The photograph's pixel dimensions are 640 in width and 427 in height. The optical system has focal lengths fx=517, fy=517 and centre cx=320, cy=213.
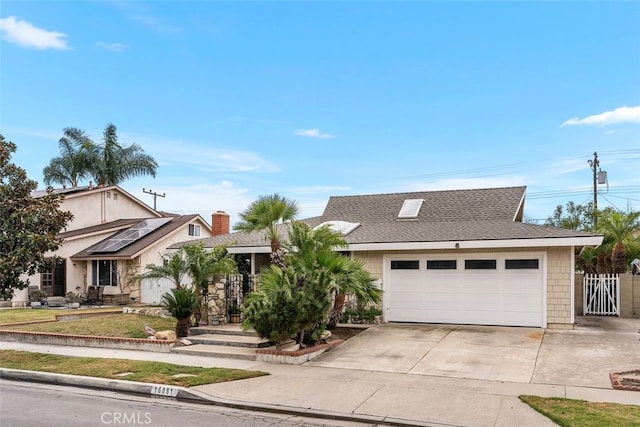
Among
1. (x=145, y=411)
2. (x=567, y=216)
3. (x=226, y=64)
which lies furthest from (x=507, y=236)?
(x=567, y=216)

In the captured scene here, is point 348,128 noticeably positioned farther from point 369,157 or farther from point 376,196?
point 376,196

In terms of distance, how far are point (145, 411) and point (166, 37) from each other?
13.2m

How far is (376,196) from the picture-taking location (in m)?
22.9

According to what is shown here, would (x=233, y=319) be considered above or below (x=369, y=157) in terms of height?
below

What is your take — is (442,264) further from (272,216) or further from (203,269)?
(203,269)

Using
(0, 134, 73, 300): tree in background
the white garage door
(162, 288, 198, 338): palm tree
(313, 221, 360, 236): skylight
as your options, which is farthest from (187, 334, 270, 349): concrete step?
(313, 221, 360, 236): skylight

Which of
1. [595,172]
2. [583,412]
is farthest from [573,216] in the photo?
[583,412]

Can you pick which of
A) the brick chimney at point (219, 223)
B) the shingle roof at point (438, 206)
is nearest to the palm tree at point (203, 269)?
the shingle roof at point (438, 206)

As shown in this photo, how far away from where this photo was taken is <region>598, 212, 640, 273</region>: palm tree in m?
20.9

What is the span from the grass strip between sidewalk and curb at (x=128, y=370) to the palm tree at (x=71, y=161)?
2845 cm

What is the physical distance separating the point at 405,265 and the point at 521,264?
11.4 feet

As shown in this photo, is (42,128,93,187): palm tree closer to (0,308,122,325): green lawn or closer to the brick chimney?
the brick chimney

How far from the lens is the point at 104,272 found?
26.8 meters

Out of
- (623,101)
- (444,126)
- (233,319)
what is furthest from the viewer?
(444,126)
